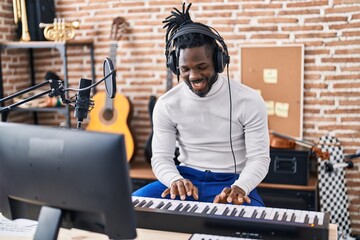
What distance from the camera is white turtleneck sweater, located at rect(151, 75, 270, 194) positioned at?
2.16m

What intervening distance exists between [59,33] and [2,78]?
0.60 m

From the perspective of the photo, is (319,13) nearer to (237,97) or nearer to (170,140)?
(237,97)

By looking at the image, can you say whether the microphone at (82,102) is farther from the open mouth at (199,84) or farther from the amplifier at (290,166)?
the amplifier at (290,166)

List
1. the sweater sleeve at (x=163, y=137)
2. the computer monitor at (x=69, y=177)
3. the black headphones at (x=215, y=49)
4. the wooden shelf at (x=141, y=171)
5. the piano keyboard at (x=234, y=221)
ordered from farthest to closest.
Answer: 1. the wooden shelf at (x=141, y=171)
2. the sweater sleeve at (x=163, y=137)
3. the black headphones at (x=215, y=49)
4. the piano keyboard at (x=234, y=221)
5. the computer monitor at (x=69, y=177)

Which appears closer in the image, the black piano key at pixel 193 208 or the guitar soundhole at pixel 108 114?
the black piano key at pixel 193 208

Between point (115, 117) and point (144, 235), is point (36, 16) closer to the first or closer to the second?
point (115, 117)

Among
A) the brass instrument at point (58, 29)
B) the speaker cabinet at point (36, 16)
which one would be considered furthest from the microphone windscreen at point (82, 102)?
the speaker cabinet at point (36, 16)

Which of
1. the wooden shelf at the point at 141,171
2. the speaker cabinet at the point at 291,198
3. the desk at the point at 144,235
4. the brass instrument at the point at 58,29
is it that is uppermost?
the brass instrument at the point at 58,29

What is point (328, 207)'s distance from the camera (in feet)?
10.9

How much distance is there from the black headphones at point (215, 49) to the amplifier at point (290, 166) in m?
1.30

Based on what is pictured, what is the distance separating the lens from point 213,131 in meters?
2.20

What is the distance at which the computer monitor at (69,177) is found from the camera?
1.17m

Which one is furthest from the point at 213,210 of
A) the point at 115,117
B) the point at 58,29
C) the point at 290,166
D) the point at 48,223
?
the point at 58,29

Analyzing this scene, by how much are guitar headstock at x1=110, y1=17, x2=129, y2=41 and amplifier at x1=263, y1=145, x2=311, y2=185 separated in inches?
58.4
